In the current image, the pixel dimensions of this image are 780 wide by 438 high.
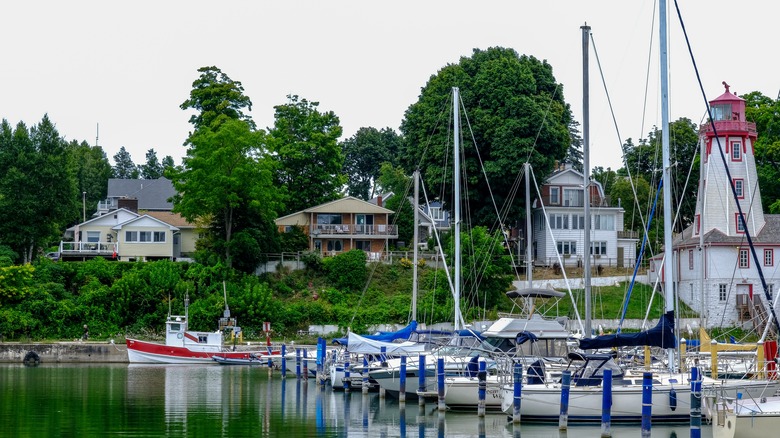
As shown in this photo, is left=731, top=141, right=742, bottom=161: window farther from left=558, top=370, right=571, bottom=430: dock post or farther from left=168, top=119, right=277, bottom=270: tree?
left=558, top=370, right=571, bottom=430: dock post

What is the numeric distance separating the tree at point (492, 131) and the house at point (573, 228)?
363cm

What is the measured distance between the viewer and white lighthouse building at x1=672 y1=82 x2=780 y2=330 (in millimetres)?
69312

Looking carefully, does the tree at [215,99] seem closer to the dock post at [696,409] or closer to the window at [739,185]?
the window at [739,185]

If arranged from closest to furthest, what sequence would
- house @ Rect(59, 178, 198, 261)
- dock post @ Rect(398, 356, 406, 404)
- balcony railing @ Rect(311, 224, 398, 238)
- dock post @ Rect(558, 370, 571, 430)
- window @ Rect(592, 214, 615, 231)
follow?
dock post @ Rect(558, 370, 571, 430)
dock post @ Rect(398, 356, 406, 404)
house @ Rect(59, 178, 198, 261)
window @ Rect(592, 214, 615, 231)
balcony railing @ Rect(311, 224, 398, 238)

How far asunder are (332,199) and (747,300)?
37.1m

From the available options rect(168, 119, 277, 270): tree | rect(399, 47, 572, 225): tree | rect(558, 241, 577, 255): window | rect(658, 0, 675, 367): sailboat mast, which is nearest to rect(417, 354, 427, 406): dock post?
rect(658, 0, 675, 367): sailboat mast

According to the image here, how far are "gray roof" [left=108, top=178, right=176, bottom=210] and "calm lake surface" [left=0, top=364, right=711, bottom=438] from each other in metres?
53.6

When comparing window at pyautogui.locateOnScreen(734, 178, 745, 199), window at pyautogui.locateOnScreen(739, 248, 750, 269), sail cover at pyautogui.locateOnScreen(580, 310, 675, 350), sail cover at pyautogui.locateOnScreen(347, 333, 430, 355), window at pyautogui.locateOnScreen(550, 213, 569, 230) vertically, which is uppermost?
window at pyautogui.locateOnScreen(734, 178, 745, 199)

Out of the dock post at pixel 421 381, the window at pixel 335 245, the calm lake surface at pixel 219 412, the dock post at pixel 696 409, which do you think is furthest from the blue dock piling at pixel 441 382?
the window at pixel 335 245

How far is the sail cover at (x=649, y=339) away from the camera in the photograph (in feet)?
110

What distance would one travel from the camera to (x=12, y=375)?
5359 centimetres

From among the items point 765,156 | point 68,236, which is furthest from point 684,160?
point 68,236

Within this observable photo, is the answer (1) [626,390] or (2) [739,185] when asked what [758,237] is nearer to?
(2) [739,185]

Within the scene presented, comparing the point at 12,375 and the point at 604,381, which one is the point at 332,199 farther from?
the point at 604,381
